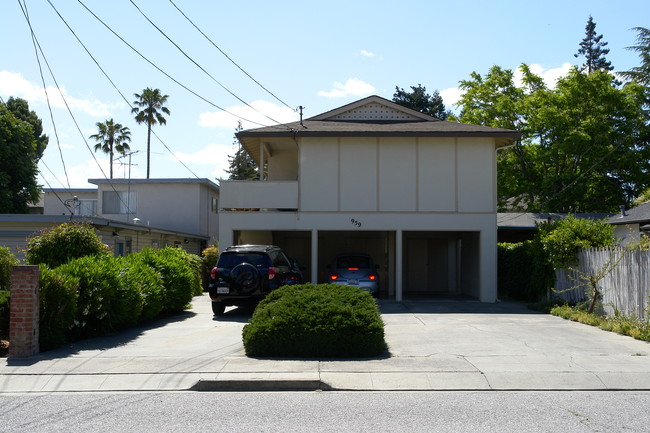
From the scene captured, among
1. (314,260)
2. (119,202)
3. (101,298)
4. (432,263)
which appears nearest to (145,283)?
(101,298)

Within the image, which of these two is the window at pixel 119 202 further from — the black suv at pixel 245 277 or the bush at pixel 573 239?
the bush at pixel 573 239

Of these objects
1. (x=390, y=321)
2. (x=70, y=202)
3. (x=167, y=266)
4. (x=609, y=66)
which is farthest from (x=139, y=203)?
(x=609, y=66)

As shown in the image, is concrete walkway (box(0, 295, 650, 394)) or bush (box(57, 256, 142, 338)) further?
bush (box(57, 256, 142, 338))

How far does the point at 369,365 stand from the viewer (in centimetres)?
916

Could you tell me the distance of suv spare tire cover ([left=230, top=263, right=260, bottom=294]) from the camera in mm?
14634

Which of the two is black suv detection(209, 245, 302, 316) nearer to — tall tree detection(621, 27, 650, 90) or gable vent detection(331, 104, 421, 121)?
gable vent detection(331, 104, 421, 121)

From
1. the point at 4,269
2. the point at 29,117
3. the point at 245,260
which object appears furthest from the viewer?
the point at 29,117

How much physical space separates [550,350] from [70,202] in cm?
2788

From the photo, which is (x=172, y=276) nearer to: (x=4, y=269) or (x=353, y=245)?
(x=4, y=269)

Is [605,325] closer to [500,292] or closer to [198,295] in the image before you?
[500,292]

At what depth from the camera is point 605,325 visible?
13.0 meters

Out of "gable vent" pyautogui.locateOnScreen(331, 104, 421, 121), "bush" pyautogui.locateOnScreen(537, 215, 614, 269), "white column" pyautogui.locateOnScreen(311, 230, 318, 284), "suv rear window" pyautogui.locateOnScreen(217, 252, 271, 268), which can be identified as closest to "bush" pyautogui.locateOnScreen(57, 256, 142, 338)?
"suv rear window" pyautogui.locateOnScreen(217, 252, 271, 268)

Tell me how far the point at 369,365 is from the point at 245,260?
6.67 metres

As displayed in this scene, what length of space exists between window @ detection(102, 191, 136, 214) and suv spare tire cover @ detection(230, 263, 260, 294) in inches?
761
